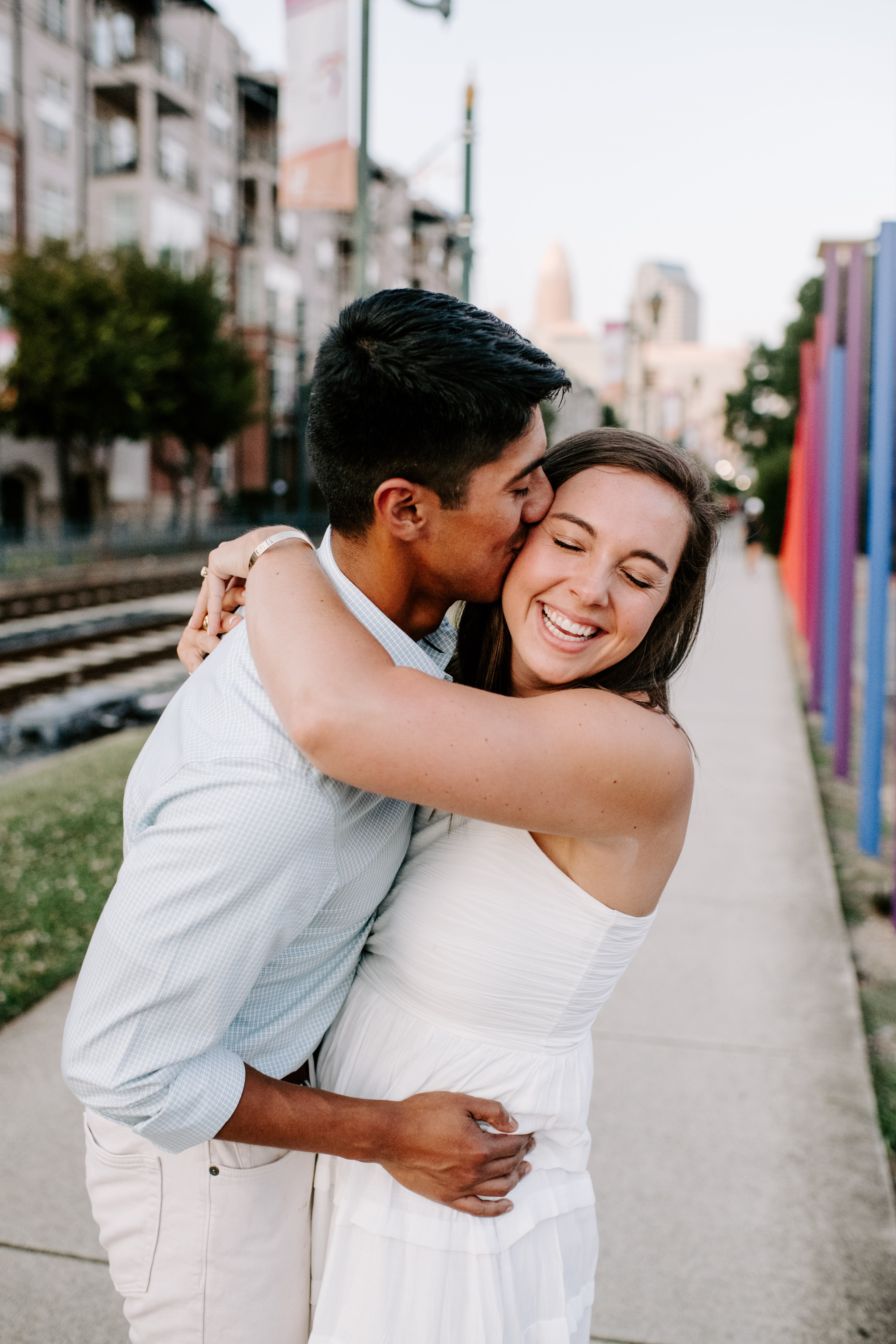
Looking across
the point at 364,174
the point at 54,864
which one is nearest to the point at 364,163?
the point at 364,174

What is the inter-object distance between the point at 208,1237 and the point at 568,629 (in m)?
1.10

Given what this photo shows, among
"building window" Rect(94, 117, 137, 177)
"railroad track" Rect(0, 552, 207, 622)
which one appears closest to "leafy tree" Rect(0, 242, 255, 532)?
"railroad track" Rect(0, 552, 207, 622)

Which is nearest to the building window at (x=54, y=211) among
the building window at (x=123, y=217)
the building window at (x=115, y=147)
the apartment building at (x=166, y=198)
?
the apartment building at (x=166, y=198)

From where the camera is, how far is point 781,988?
4660mm

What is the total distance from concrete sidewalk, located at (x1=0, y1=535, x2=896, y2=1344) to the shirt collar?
3.30ft

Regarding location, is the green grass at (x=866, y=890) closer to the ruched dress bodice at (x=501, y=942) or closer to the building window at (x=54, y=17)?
the ruched dress bodice at (x=501, y=942)

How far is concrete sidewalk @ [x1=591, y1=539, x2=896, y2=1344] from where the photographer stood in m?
2.84

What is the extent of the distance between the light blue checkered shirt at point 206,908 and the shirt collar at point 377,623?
214 millimetres

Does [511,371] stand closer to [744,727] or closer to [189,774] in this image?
[189,774]

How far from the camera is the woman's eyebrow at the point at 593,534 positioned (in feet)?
5.93

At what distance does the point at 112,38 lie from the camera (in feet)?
123

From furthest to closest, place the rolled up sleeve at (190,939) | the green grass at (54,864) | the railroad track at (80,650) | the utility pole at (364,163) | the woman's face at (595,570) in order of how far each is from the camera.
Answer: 1. the railroad track at (80,650)
2. the utility pole at (364,163)
3. the green grass at (54,864)
4. the woman's face at (595,570)
5. the rolled up sleeve at (190,939)

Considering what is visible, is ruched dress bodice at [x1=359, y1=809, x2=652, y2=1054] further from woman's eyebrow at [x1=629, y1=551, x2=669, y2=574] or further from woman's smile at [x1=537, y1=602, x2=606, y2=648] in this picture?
woman's eyebrow at [x1=629, y1=551, x2=669, y2=574]

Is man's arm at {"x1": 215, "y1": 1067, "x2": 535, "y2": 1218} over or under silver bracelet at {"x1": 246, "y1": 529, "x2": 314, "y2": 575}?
under
